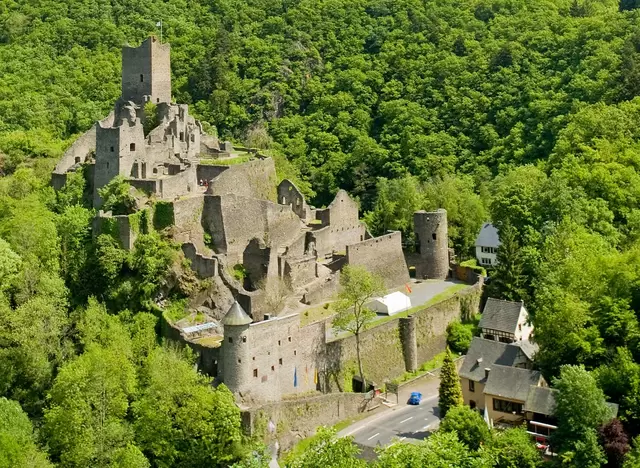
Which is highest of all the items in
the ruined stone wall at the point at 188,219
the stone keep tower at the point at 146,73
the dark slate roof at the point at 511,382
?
the stone keep tower at the point at 146,73

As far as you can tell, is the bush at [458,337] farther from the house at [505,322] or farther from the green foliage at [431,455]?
the green foliage at [431,455]

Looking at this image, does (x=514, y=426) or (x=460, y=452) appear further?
(x=514, y=426)

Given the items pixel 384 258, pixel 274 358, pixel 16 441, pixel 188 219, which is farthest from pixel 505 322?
pixel 16 441

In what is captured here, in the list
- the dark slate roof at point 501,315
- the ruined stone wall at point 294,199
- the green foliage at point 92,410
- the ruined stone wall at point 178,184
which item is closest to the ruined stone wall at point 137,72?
the ruined stone wall at point 178,184

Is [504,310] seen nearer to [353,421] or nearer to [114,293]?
[353,421]

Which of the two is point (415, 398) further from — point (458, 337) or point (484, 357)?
point (458, 337)

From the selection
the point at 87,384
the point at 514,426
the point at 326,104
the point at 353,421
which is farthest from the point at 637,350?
the point at 326,104
